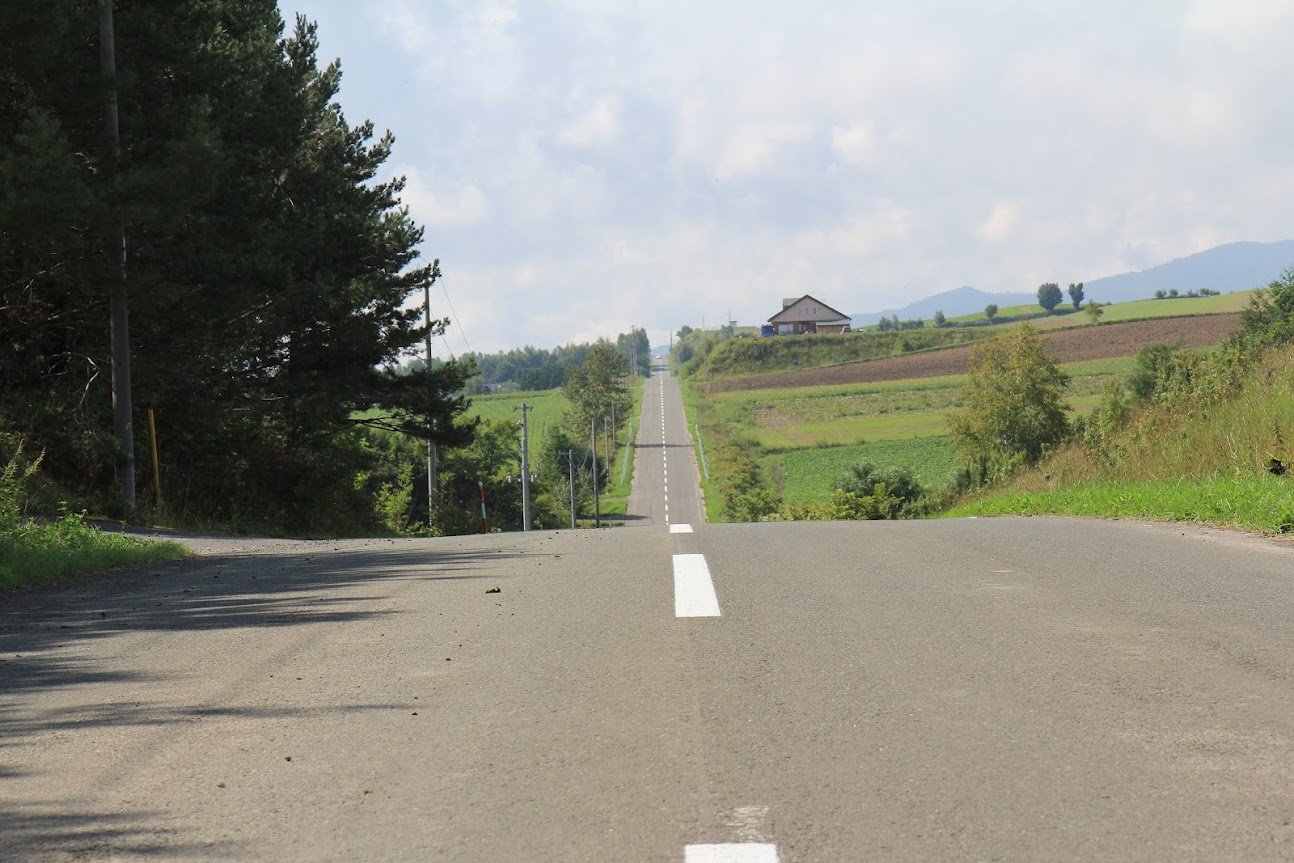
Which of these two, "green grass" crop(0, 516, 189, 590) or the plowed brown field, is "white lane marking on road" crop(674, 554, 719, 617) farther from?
the plowed brown field

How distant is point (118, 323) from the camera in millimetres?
23812

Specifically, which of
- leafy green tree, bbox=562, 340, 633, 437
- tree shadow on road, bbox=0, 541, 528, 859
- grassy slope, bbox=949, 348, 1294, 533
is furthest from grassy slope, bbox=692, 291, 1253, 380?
tree shadow on road, bbox=0, 541, 528, 859

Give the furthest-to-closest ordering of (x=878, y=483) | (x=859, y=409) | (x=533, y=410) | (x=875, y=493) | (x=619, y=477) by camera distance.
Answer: (x=533, y=410) < (x=859, y=409) < (x=619, y=477) < (x=878, y=483) < (x=875, y=493)

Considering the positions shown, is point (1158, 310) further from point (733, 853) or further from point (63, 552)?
point (733, 853)

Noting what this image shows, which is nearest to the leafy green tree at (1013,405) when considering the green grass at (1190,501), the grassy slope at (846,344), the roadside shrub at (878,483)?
the roadside shrub at (878,483)

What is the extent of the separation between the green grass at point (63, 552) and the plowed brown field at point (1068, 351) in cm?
7796

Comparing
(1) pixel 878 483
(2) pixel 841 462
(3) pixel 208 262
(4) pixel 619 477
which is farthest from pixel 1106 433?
(4) pixel 619 477

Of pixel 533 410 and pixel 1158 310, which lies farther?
pixel 533 410

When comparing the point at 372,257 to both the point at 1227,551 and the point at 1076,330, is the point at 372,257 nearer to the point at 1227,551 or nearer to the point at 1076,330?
the point at 1227,551

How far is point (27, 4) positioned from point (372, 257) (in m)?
16.4

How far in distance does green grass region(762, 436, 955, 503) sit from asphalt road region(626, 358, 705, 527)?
6243mm

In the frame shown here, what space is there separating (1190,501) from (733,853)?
43.7 feet

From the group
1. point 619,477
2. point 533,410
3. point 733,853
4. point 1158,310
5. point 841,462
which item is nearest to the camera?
point 733,853

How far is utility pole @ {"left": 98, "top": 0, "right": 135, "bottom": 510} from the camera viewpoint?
22284 mm
